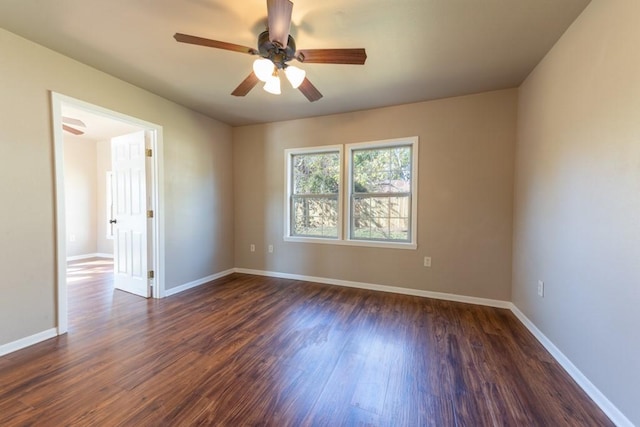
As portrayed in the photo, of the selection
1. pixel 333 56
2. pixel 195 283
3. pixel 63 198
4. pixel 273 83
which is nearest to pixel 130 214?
pixel 63 198

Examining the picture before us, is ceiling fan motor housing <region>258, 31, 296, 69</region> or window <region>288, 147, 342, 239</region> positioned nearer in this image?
ceiling fan motor housing <region>258, 31, 296, 69</region>

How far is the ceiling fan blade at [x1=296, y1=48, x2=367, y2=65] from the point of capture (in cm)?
176

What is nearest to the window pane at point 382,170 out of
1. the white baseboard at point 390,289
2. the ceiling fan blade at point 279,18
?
the white baseboard at point 390,289

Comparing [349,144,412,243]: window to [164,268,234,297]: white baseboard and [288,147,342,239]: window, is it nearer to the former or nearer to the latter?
[288,147,342,239]: window

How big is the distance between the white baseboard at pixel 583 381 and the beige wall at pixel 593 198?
0.04 metres

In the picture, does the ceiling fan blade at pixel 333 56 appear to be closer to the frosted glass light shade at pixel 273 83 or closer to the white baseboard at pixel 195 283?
the frosted glass light shade at pixel 273 83

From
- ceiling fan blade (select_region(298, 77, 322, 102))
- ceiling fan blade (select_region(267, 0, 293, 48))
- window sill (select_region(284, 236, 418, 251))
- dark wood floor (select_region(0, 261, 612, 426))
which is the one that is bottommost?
dark wood floor (select_region(0, 261, 612, 426))

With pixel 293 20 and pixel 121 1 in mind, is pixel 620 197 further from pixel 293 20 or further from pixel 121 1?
pixel 121 1

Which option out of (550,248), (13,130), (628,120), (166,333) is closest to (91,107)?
(13,130)

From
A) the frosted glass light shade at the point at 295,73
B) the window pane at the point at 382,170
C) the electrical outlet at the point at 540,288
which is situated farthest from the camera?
the window pane at the point at 382,170

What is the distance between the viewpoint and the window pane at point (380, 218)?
3549mm

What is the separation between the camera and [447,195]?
323 cm

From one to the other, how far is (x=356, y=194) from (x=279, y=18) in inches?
99.8

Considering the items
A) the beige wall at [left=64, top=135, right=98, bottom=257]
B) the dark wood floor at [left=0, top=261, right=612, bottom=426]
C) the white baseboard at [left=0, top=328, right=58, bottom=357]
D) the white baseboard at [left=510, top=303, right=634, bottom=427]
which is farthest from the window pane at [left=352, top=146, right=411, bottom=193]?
the beige wall at [left=64, top=135, right=98, bottom=257]
